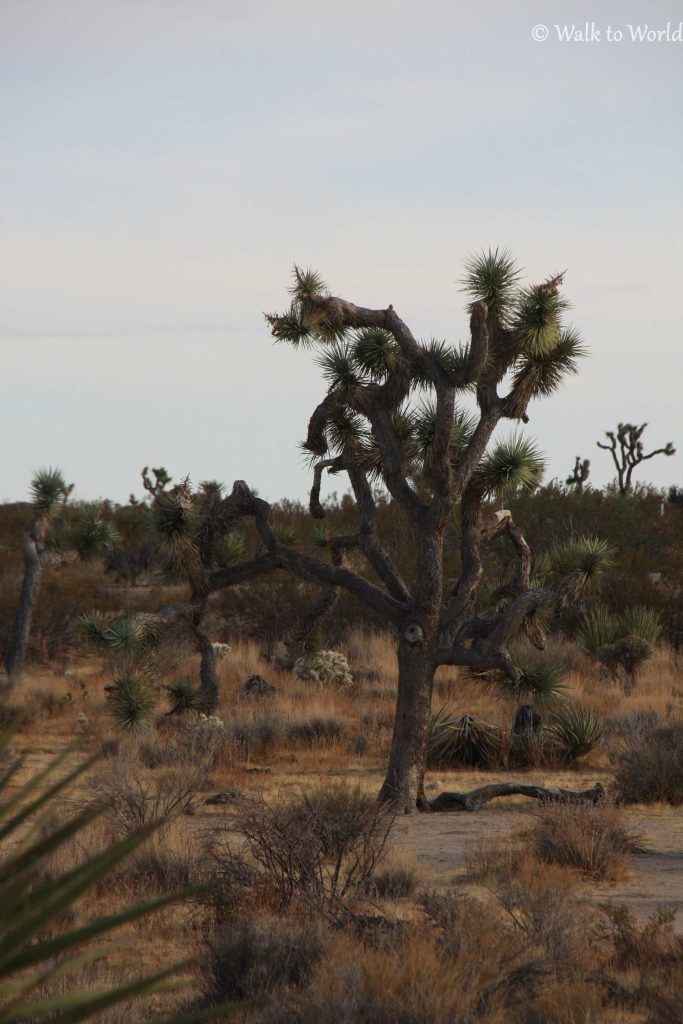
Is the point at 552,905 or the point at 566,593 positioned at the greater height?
the point at 566,593

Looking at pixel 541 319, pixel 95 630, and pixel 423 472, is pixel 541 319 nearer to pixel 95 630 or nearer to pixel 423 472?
pixel 423 472

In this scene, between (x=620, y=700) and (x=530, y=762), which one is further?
(x=620, y=700)

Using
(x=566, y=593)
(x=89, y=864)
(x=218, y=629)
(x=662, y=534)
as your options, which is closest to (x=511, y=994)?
(x=89, y=864)

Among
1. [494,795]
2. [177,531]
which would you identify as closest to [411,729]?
[494,795]

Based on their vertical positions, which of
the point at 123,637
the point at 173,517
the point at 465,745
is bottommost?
the point at 465,745

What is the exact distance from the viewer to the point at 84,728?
52.4 ft

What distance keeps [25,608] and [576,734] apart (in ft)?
33.9

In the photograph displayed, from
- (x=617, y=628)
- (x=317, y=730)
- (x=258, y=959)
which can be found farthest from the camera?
(x=617, y=628)

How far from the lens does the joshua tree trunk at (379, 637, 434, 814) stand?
35.8ft

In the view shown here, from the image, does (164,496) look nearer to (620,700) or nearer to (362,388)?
(362,388)

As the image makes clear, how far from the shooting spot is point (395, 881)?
7.49m

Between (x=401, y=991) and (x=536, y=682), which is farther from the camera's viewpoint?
(x=536, y=682)

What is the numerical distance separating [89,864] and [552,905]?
4394 mm

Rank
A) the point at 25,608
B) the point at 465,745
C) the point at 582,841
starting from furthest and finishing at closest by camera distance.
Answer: the point at 25,608 → the point at 465,745 → the point at 582,841
